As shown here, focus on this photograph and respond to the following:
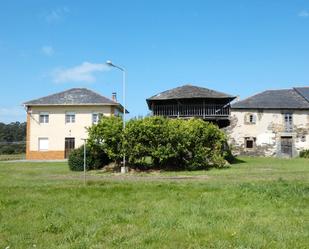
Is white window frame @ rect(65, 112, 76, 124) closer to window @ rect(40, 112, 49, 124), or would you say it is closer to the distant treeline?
window @ rect(40, 112, 49, 124)

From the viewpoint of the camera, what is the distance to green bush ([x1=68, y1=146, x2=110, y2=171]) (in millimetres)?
25516

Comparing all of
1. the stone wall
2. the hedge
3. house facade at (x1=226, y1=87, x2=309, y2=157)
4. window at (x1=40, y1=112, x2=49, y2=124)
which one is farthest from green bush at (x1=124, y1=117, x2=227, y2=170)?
window at (x1=40, y1=112, x2=49, y2=124)

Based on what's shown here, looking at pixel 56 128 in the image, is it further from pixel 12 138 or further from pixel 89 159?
pixel 12 138

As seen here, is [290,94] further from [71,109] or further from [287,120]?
[71,109]

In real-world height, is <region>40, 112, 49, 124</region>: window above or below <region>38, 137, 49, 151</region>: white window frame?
above

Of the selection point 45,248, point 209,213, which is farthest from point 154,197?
point 45,248

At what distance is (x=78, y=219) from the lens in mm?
8148

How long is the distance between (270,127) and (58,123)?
915 inches

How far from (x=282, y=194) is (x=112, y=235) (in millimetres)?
5391

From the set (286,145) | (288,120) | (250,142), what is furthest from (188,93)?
(286,145)

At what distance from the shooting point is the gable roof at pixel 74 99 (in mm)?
47375

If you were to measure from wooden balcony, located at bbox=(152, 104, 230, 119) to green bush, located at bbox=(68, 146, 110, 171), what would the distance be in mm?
17952

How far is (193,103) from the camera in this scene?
44.0m

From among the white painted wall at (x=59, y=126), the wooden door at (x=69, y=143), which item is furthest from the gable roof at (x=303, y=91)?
the wooden door at (x=69, y=143)
